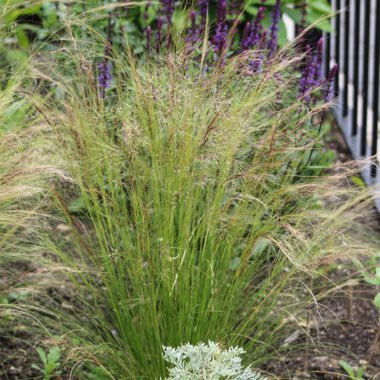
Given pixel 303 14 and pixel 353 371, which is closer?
pixel 353 371

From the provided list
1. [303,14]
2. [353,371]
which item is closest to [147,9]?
[303,14]

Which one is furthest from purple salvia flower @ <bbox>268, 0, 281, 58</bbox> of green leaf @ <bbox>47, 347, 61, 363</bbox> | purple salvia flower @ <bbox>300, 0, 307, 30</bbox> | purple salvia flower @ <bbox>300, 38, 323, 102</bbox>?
green leaf @ <bbox>47, 347, 61, 363</bbox>

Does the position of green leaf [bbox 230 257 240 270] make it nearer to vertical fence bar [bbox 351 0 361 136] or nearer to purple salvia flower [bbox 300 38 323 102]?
purple salvia flower [bbox 300 38 323 102]

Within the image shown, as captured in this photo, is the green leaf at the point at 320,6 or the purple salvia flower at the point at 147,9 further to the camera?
the green leaf at the point at 320,6

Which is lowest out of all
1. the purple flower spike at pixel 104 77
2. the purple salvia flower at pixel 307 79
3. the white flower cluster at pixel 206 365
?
the white flower cluster at pixel 206 365

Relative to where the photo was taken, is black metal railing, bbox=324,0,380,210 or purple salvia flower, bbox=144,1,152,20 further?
purple salvia flower, bbox=144,1,152,20

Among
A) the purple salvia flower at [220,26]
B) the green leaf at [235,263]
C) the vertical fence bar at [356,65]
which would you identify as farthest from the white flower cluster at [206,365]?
the vertical fence bar at [356,65]

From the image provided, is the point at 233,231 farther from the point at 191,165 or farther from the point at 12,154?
the point at 12,154

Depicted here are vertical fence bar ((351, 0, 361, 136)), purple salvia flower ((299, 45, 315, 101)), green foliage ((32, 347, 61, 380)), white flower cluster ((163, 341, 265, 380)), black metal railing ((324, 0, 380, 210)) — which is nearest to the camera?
white flower cluster ((163, 341, 265, 380))

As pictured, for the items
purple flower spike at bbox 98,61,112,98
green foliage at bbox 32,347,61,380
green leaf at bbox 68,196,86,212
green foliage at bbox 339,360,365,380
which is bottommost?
green foliage at bbox 339,360,365,380

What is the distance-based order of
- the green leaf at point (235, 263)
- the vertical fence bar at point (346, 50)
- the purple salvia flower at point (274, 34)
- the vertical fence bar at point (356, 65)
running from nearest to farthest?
the green leaf at point (235, 263) < the purple salvia flower at point (274, 34) < the vertical fence bar at point (356, 65) < the vertical fence bar at point (346, 50)

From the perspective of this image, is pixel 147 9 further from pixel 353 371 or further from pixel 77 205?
pixel 353 371

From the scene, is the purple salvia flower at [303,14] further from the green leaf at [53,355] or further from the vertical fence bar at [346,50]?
the green leaf at [53,355]

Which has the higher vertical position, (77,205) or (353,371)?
(77,205)
